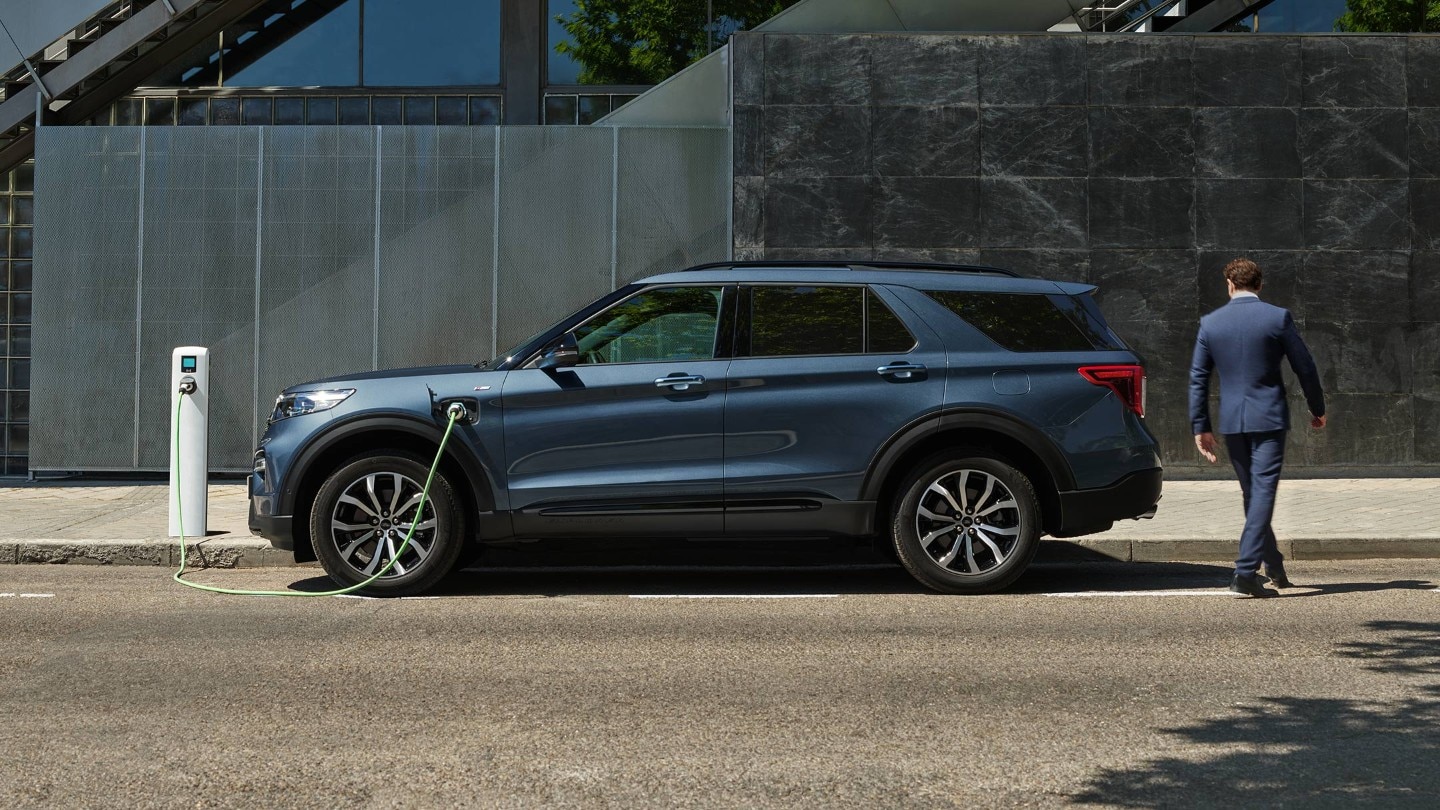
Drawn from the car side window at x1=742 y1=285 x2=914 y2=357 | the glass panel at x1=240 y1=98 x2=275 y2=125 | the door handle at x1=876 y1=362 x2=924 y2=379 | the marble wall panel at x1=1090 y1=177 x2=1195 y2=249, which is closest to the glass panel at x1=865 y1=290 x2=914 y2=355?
the car side window at x1=742 y1=285 x2=914 y2=357

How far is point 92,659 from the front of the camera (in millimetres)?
6410

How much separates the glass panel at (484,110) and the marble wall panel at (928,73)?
445 cm

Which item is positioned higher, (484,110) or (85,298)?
(484,110)

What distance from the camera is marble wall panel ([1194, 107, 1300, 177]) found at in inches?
578

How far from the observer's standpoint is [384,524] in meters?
8.12

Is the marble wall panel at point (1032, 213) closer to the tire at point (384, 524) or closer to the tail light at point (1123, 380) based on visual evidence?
the tail light at point (1123, 380)

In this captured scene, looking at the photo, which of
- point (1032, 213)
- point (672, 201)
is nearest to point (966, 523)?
point (1032, 213)

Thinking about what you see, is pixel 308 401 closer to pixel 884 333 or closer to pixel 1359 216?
pixel 884 333

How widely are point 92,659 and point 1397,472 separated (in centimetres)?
1246

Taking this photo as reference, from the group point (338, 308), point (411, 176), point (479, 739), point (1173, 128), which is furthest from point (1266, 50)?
point (479, 739)

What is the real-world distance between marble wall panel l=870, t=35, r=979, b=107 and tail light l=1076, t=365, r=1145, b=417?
714 cm

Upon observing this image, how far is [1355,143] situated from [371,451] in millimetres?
10941

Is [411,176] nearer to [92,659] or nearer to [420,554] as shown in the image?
[420,554]

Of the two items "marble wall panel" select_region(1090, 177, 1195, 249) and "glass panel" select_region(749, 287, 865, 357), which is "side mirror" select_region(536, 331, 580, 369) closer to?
"glass panel" select_region(749, 287, 865, 357)
